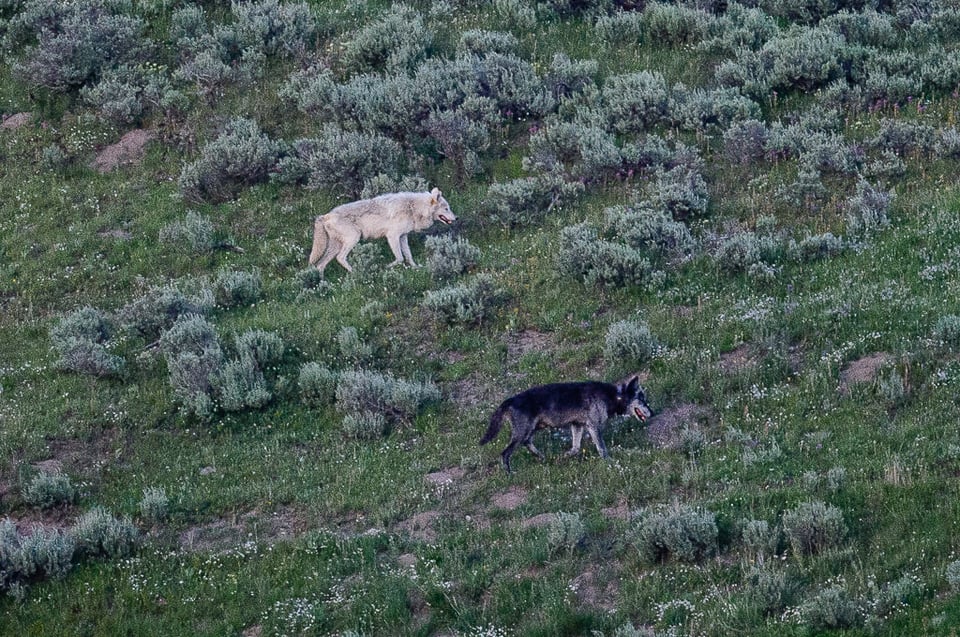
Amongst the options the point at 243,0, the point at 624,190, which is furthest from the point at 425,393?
the point at 243,0

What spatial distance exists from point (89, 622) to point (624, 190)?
11066mm

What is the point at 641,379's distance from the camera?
15883 millimetres

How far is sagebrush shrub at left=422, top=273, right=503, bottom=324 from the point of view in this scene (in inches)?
695

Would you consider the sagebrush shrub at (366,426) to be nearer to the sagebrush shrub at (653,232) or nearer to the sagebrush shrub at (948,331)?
the sagebrush shrub at (653,232)

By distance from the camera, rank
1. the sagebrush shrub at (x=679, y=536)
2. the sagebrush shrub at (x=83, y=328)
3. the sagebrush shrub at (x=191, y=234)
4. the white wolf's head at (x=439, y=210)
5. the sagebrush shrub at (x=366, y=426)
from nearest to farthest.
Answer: the sagebrush shrub at (x=679, y=536) → the sagebrush shrub at (x=366, y=426) → the sagebrush shrub at (x=83, y=328) → the white wolf's head at (x=439, y=210) → the sagebrush shrub at (x=191, y=234)

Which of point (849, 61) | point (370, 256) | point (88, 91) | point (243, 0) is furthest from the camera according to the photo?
point (243, 0)

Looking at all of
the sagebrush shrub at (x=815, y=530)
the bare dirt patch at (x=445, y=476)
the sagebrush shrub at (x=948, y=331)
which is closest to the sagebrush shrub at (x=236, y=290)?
the bare dirt patch at (x=445, y=476)

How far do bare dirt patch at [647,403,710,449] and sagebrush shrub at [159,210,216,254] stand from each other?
8.67m

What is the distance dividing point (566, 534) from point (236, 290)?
8.39 m

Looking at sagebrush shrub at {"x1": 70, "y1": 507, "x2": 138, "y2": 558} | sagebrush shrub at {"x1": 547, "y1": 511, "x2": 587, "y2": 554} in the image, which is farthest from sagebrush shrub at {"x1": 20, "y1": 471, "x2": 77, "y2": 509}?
sagebrush shrub at {"x1": 547, "y1": 511, "x2": 587, "y2": 554}

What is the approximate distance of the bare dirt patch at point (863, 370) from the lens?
14.8m

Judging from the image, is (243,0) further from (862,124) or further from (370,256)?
(862,124)

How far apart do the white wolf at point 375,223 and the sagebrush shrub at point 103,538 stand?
7.18 meters

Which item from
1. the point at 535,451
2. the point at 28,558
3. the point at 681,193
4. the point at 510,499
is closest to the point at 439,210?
the point at 681,193
